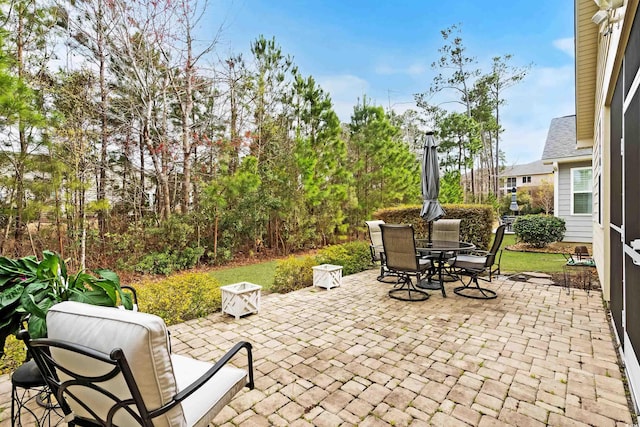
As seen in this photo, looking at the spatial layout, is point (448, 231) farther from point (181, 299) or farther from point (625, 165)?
point (181, 299)

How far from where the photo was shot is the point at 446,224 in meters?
6.52

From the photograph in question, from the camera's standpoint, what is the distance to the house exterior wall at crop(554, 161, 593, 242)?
10367 millimetres

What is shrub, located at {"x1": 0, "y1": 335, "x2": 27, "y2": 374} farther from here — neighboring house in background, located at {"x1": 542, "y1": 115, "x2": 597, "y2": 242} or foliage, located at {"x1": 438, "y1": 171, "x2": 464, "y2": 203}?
neighboring house in background, located at {"x1": 542, "y1": 115, "x2": 597, "y2": 242}

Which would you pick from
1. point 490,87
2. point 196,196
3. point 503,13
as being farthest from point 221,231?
point 490,87

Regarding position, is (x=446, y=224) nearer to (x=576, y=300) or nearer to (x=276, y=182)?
(x=576, y=300)

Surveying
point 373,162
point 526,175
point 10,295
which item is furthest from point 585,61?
point 526,175

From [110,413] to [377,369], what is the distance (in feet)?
6.86

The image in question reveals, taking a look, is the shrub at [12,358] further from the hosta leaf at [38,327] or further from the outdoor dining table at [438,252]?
the outdoor dining table at [438,252]

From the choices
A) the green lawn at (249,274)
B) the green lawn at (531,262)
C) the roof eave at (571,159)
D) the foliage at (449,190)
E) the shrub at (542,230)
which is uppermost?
the roof eave at (571,159)

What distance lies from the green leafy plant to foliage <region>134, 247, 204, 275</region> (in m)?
6.25

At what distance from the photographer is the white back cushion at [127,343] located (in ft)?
4.01

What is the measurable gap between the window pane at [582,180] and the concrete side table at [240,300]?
11.4 meters

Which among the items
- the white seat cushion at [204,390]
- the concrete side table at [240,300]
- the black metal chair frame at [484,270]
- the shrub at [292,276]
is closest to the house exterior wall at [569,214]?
the black metal chair frame at [484,270]

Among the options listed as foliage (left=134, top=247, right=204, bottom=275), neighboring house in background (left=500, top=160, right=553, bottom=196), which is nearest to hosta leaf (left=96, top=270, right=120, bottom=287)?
foliage (left=134, top=247, right=204, bottom=275)
